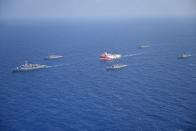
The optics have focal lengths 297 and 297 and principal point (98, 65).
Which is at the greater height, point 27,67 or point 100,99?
point 27,67

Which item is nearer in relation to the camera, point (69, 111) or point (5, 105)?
point (69, 111)

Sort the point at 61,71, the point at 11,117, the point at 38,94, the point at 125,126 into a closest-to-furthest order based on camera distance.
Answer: the point at 125,126 < the point at 11,117 < the point at 38,94 < the point at 61,71

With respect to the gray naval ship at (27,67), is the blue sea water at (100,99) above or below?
below

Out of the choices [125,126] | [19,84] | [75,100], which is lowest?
[125,126]

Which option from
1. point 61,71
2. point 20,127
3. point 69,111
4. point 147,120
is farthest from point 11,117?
point 61,71

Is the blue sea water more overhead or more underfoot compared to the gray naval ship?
more underfoot

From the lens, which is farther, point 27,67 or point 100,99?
point 27,67

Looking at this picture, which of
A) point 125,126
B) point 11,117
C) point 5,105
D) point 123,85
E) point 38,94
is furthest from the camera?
point 123,85

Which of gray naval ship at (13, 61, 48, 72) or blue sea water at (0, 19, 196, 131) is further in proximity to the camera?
gray naval ship at (13, 61, 48, 72)

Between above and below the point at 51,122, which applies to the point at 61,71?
above

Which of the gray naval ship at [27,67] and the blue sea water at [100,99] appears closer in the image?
the blue sea water at [100,99]

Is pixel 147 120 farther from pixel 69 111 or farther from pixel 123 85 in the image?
pixel 123 85
